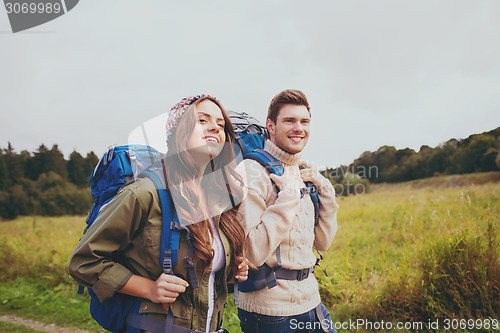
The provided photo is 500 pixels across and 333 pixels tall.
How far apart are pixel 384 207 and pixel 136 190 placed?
27.8 ft

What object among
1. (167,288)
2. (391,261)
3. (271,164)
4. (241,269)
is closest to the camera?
(167,288)

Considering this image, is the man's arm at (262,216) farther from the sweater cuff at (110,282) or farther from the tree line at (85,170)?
the tree line at (85,170)

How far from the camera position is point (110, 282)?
5.70 feet

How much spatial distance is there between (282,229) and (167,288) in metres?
0.80

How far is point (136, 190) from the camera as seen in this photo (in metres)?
1.74

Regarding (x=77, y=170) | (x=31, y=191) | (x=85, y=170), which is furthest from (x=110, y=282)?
(x=31, y=191)

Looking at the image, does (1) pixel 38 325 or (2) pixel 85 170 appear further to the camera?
(2) pixel 85 170

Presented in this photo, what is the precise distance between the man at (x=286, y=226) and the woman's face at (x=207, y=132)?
376 mm

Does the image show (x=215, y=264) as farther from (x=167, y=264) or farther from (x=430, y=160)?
(x=430, y=160)

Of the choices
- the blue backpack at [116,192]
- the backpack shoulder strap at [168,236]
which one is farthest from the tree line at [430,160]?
the backpack shoulder strap at [168,236]

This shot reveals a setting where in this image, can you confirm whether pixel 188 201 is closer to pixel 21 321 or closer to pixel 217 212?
pixel 217 212

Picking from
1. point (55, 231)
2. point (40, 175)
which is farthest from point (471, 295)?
point (40, 175)

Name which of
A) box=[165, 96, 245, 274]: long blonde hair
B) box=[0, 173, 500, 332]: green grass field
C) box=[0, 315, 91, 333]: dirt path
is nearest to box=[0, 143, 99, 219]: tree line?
box=[0, 173, 500, 332]: green grass field

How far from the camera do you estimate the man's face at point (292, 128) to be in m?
2.53
